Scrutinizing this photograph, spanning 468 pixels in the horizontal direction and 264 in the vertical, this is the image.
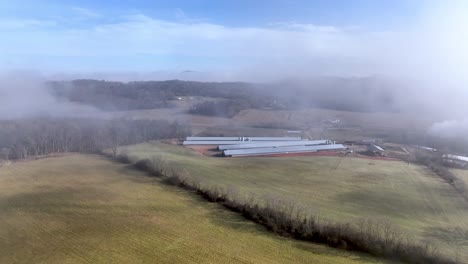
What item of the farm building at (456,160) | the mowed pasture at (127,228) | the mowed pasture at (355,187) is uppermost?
the farm building at (456,160)

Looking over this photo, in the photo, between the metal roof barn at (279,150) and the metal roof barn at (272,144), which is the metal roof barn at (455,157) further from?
Answer: the metal roof barn at (272,144)

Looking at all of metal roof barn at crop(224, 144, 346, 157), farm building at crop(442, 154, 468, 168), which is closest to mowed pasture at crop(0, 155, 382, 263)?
metal roof barn at crop(224, 144, 346, 157)

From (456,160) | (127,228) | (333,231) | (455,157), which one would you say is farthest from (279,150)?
(127,228)

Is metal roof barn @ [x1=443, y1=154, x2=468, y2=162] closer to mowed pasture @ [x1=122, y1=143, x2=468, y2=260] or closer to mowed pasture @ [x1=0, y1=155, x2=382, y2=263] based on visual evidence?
mowed pasture @ [x1=122, y1=143, x2=468, y2=260]

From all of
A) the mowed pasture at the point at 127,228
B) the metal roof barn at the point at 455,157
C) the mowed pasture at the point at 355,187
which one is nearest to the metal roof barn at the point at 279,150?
the mowed pasture at the point at 355,187

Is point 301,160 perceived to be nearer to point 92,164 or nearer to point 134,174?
point 134,174

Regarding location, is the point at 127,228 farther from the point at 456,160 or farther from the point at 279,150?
the point at 456,160
